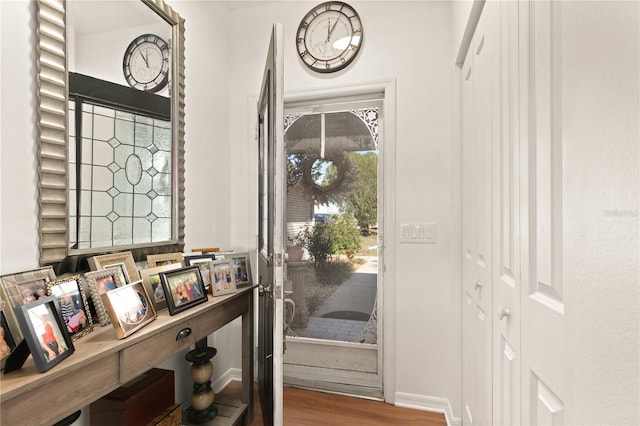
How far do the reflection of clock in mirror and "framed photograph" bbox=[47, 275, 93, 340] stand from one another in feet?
3.22

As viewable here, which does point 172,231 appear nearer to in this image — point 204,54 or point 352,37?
point 204,54

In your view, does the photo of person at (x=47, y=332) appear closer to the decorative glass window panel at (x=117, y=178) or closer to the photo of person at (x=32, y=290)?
the photo of person at (x=32, y=290)

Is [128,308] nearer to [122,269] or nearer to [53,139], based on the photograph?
[122,269]

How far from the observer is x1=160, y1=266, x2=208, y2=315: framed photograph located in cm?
139

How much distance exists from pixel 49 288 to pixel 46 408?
358 millimetres

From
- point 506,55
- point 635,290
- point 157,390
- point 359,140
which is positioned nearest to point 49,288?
point 157,390

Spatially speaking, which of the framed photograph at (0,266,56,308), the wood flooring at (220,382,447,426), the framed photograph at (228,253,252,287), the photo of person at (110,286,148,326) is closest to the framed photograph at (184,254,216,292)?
the framed photograph at (228,253,252,287)

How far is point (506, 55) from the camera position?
3.38 feet

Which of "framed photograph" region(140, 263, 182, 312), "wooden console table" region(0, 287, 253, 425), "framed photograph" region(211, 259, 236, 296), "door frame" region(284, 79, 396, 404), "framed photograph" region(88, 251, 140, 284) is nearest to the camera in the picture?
"wooden console table" region(0, 287, 253, 425)

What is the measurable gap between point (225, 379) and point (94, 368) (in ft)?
5.02

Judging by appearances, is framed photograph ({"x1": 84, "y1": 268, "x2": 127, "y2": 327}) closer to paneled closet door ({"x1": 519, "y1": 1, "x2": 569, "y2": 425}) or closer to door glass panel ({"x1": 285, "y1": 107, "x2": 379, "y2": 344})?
door glass panel ({"x1": 285, "y1": 107, "x2": 379, "y2": 344})

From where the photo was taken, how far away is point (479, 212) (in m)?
1.42

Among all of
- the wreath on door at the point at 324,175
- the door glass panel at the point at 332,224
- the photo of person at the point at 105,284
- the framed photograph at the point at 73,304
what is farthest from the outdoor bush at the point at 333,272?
the framed photograph at the point at 73,304

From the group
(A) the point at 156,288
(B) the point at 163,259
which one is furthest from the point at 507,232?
(B) the point at 163,259
